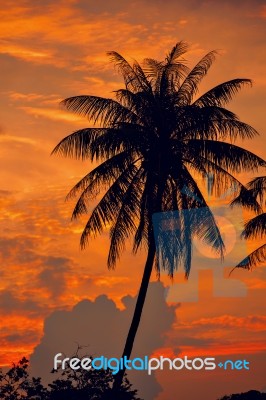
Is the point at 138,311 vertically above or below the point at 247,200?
below

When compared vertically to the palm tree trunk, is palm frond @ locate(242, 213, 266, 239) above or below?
above

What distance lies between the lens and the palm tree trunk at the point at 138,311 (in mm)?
35000

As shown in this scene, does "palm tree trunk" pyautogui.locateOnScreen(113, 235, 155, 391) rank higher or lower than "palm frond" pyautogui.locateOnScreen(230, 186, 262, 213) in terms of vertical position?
lower

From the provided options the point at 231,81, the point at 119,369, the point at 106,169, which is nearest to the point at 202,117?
the point at 231,81

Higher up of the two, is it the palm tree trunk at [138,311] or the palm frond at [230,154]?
the palm frond at [230,154]

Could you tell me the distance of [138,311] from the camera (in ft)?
116

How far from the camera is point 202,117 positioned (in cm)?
3522

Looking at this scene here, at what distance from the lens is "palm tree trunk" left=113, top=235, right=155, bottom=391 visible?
35000 mm

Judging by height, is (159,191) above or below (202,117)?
below

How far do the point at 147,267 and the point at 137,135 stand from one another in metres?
5.40

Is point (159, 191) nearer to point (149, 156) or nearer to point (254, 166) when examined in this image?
point (149, 156)

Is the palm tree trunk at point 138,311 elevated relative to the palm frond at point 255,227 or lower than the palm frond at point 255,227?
lower

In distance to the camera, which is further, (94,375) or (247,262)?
(247,262)

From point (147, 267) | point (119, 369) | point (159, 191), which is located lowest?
point (119, 369)
